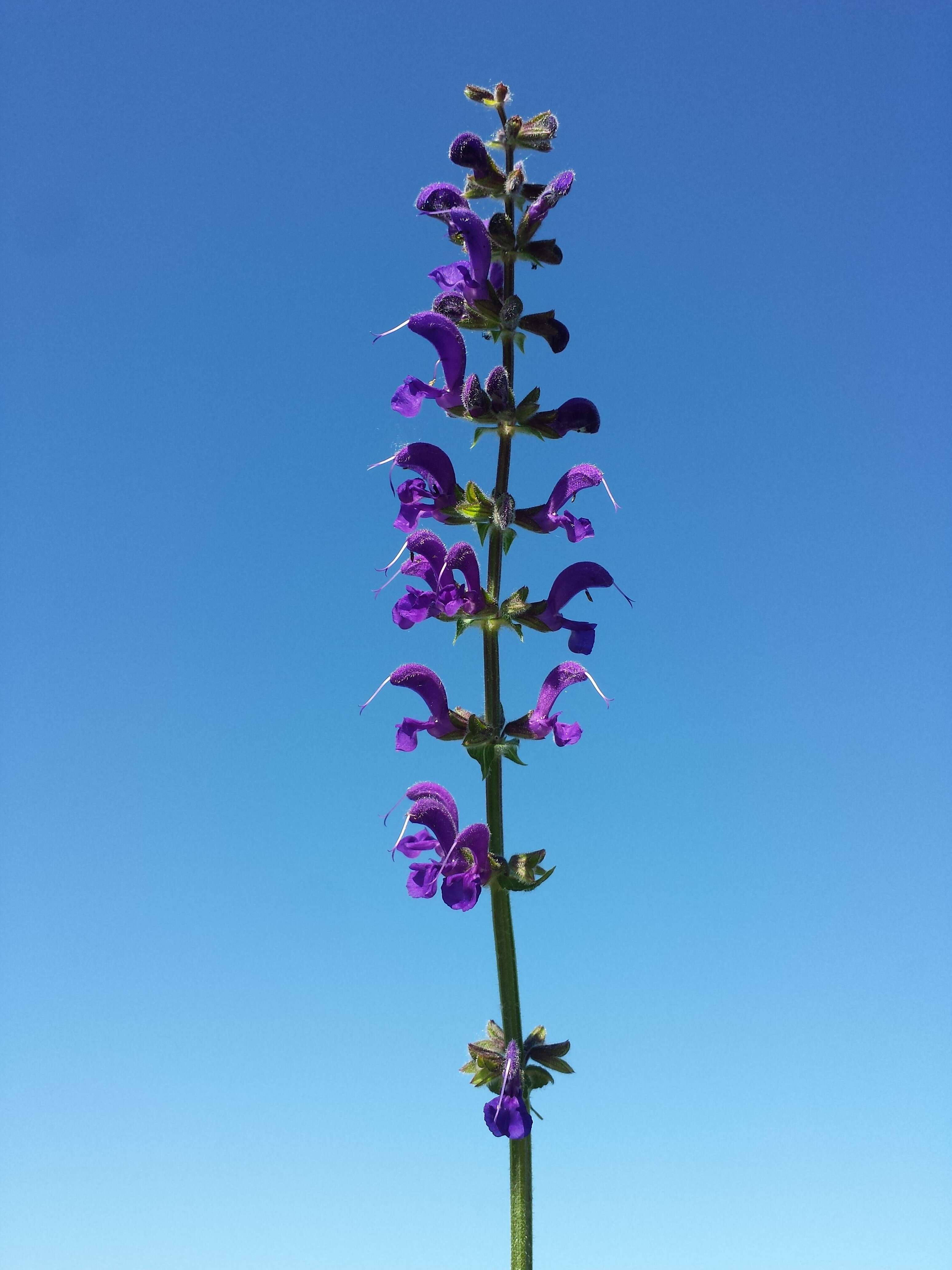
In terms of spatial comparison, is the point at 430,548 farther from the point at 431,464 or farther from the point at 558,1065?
the point at 558,1065

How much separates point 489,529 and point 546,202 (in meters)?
1.72

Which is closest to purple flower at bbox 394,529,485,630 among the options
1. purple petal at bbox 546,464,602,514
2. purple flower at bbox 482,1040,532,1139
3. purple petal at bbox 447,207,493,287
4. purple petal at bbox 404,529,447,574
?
purple petal at bbox 404,529,447,574

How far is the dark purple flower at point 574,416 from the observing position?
509cm

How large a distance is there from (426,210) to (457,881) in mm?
3530

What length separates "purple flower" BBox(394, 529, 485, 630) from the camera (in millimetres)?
4906

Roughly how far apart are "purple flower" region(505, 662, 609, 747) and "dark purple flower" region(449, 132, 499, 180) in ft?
8.81

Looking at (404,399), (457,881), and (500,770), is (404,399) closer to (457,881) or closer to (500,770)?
(500,770)

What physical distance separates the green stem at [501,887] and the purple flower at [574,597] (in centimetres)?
35

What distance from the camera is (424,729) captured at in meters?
5.07

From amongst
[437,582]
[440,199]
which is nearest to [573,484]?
[437,582]

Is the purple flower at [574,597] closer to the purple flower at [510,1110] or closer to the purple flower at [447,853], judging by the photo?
the purple flower at [447,853]

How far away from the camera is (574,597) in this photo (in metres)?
5.38

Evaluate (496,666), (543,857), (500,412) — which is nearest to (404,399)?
(500,412)

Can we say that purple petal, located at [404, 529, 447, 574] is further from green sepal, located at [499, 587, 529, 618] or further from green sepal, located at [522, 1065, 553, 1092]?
green sepal, located at [522, 1065, 553, 1092]
